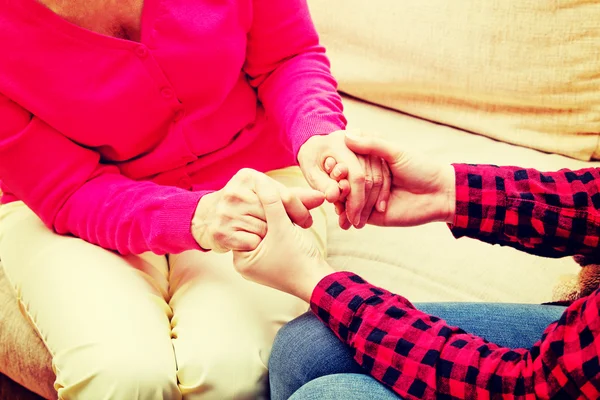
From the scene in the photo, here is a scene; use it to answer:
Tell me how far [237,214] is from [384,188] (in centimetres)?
24

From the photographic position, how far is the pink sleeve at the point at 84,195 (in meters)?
0.97

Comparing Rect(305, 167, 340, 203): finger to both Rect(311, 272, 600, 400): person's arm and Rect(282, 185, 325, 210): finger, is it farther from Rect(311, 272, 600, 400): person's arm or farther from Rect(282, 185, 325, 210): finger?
Rect(311, 272, 600, 400): person's arm

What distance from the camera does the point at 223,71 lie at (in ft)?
3.53

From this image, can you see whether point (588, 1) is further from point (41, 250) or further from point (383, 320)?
point (41, 250)

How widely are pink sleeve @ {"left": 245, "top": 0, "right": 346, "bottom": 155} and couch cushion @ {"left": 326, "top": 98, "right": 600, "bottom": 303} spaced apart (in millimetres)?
176

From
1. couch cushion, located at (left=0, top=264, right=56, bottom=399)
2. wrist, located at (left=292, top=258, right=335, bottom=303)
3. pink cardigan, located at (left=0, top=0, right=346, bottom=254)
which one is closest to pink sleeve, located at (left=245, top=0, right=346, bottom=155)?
pink cardigan, located at (left=0, top=0, right=346, bottom=254)

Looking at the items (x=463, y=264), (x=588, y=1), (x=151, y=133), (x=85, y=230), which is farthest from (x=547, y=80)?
(x=85, y=230)

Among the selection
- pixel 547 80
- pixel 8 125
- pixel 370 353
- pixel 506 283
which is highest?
pixel 8 125

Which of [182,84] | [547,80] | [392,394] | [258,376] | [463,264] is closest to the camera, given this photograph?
[392,394]

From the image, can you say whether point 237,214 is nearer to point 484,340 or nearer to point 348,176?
point 348,176

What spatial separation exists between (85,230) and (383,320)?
0.49 m

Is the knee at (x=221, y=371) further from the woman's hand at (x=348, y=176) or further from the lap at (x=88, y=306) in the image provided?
the woman's hand at (x=348, y=176)

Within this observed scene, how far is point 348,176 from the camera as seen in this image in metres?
1.00

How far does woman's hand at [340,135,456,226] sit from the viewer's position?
3.26ft
